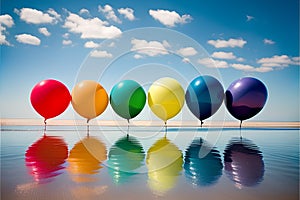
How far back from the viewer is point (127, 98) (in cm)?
1351

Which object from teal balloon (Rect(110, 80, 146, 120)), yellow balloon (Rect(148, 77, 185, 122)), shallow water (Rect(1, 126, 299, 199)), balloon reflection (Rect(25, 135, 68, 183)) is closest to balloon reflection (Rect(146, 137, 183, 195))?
shallow water (Rect(1, 126, 299, 199))

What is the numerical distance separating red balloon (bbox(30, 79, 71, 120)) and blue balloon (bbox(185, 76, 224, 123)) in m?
6.32

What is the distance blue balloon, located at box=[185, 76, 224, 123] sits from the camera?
505 inches

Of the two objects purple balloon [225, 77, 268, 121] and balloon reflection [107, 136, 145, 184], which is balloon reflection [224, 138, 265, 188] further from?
purple balloon [225, 77, 268, 121]

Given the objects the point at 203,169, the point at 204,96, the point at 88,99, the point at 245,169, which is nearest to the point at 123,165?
the point at 203,169

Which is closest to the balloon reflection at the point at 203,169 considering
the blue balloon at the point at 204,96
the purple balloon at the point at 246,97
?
the blue balloon at the point at 204,96

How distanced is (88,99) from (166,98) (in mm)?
3912

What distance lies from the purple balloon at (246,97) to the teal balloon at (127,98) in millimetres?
4704

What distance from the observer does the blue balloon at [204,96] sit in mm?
12828

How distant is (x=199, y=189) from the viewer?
382cm

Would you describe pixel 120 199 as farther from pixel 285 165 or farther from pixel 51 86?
pixel 51 86

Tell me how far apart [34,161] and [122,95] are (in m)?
7.97

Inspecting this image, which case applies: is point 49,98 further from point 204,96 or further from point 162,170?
point 162,170

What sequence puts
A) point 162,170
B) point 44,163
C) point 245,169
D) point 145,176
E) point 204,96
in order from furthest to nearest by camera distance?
1. point 204,96
2. point 44,163
3. point 245,169
4. point 162,170
5. point 145,176
